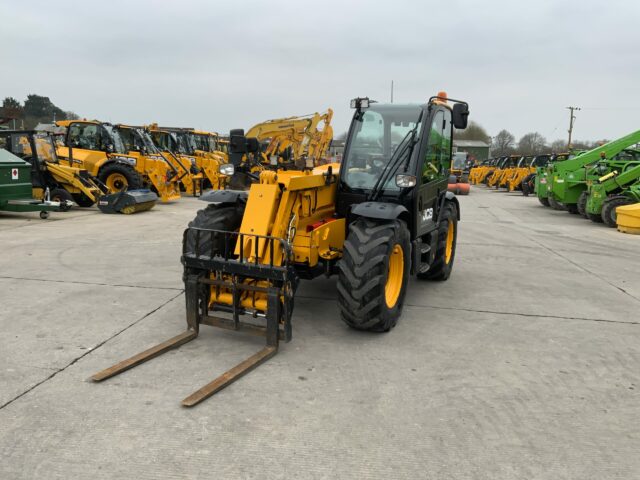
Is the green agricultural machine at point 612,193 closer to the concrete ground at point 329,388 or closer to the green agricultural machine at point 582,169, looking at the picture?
the green agricultural machine at point 582,169

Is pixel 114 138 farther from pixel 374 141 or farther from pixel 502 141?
pixel 502 141

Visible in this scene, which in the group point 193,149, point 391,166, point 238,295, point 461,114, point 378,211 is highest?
point 193,149

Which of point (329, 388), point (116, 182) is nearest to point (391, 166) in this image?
point (329, 388)

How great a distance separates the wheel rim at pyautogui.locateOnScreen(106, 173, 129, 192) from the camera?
14.2 metres

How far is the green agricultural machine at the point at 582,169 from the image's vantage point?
14420mm

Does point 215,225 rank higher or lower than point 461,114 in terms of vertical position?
lower

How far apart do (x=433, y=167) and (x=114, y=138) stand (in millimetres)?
11849

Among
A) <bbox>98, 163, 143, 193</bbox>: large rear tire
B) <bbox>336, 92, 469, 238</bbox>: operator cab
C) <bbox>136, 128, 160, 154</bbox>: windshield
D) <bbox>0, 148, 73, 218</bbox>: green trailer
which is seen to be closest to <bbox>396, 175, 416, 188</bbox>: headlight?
<bbox>336, 92, 469, 238</bbox>: operator cab

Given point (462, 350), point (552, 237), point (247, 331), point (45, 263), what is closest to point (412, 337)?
point (462, 350)

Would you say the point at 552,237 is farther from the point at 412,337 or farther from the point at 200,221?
the point at 200,221

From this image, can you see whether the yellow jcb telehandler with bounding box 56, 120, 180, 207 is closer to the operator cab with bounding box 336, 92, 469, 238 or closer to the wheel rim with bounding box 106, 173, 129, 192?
the wheel rim with bounding box 106, 173, 129, 192

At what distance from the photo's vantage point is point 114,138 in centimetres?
1488

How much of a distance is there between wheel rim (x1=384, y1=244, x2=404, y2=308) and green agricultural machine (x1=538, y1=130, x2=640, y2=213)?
11.8m

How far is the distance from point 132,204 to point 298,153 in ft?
14.2
